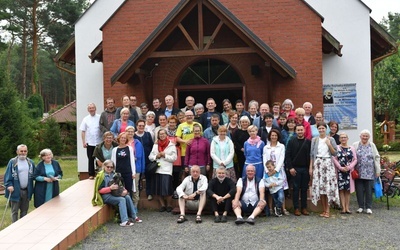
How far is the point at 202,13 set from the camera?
11.5m

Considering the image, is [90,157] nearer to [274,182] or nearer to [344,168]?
[274,182]

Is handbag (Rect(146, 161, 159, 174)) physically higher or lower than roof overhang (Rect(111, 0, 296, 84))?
lower

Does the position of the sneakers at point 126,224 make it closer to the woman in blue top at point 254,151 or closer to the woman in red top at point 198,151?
the woman in red top at point 198,151

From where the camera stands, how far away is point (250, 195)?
868 cm

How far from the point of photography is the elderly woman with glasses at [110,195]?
27.8 feet

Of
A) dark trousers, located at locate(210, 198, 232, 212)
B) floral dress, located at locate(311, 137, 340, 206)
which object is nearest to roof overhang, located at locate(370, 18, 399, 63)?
floral dress, located at locate(311, 137, 340, 206)

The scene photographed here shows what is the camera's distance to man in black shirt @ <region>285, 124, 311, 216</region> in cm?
877

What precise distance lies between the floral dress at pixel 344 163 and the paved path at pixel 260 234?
0.56 m

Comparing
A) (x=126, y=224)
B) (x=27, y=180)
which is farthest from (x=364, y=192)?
(x=27, y=180)

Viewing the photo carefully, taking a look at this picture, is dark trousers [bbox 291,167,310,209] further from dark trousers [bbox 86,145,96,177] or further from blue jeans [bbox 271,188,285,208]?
dark trousers [bbox 86,145,96,177]

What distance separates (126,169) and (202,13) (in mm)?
4597

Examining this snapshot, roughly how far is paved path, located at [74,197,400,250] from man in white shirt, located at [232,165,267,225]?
0.25 m

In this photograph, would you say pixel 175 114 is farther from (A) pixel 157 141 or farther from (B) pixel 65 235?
(B) pixel 65 235

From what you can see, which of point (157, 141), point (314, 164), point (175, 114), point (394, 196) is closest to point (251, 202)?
point (314, 164)
